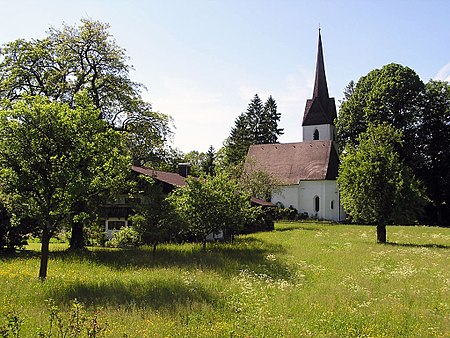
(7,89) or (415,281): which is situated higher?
(7,89)

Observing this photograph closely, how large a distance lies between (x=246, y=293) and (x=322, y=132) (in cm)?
5492

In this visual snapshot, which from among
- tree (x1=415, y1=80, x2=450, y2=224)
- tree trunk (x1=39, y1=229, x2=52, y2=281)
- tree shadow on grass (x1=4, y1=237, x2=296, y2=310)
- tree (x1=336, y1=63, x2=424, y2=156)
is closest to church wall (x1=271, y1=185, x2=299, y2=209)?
Answer: tree (x1=336, y1=63, x2=424, y2=156)

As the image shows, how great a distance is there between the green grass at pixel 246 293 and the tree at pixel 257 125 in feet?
195

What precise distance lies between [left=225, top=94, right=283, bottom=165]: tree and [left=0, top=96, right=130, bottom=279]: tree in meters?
63.2

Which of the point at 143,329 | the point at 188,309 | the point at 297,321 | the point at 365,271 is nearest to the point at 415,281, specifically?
the point at 365,271

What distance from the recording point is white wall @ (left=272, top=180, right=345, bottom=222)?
5475 cm

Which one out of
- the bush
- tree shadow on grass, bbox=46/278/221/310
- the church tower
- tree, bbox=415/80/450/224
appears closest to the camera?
tree shadow on grass, bbox=46/278/221/310

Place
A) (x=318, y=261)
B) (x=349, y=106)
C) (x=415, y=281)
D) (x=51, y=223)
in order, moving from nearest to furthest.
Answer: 1. (x=415, y=281)
2. (x=51, y=223)
3. (x=318, y=261)
4. (x=349, y=106)

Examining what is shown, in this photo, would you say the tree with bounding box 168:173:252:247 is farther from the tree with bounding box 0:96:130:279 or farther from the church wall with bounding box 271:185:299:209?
the church wall with bounding box 271:185:299:209

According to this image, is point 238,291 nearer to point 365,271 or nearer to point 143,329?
point 143,329

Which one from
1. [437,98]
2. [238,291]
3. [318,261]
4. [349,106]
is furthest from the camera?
[349,106]

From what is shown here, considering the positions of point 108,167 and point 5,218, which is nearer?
point 108,167

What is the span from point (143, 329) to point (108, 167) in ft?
27.6

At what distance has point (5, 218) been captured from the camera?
75.6ft
